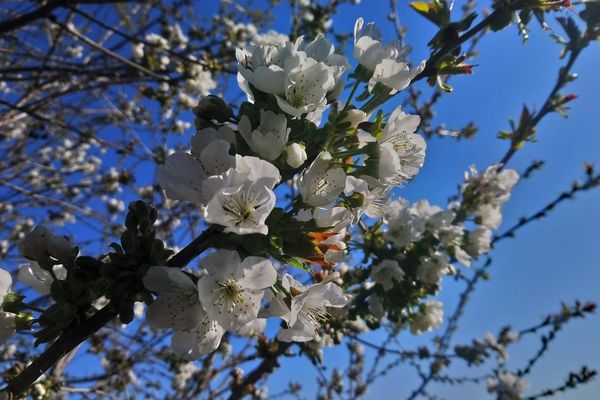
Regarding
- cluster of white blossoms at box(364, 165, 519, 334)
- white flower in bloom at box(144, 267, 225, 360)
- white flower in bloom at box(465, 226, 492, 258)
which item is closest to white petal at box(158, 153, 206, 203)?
white flower in bloom at box(144, 267, 225, 360)

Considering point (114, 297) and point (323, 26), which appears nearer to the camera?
point (114, 297)

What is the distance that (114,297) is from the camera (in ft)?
3.27

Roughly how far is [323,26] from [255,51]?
3870 mm

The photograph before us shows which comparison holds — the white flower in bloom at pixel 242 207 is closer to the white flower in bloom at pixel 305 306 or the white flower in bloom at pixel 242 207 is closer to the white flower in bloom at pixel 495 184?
A: the white flower in bloom at pixel 305 306

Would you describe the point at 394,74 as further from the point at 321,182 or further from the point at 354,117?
the point at 321,182

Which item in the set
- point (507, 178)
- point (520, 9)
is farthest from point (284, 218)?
point (507, 178)

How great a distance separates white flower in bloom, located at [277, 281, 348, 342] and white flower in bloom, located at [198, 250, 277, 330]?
0.14 m

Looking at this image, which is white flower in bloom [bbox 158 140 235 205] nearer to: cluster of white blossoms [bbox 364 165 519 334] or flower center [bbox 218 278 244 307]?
flower center [bbox 218 278 244 307]

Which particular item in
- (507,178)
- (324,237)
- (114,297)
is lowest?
(114,297)

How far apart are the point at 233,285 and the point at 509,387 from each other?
703 cm

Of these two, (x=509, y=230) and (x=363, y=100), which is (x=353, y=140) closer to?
(x=363, y=100)

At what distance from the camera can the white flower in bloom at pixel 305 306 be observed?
46.4 inches

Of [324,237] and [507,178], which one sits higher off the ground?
[507,178]

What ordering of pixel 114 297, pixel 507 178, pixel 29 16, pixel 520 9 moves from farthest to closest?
pixel 507 178 < pixel 29 16 < pixel 520 9 < pixel 114 297
